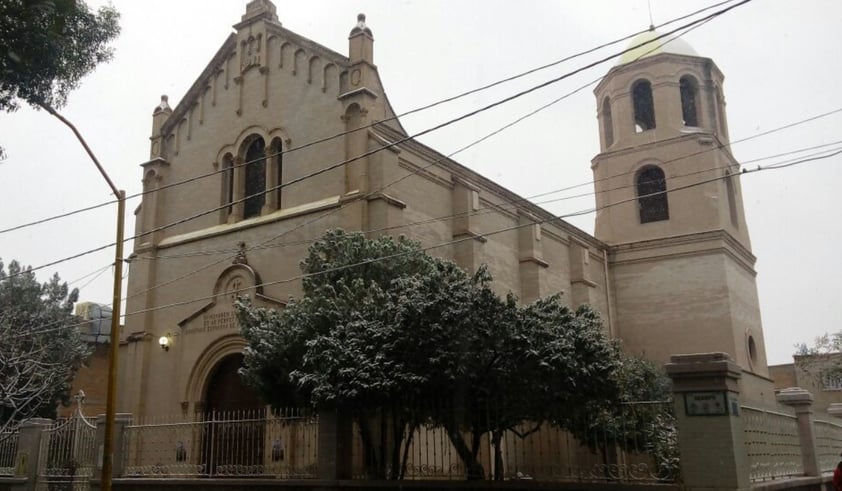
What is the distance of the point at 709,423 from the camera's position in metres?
9.68

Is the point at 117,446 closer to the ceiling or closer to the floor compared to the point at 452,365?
closer to the floor

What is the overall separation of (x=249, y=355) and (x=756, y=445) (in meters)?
9.20

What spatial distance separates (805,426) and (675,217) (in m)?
16.8

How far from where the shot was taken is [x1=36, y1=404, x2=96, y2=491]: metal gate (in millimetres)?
17016

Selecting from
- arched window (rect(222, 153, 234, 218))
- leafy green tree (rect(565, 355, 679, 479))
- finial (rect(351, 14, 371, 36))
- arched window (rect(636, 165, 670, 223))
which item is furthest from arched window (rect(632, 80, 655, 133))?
leafy green tree (rect(565, 355, 679, 479))

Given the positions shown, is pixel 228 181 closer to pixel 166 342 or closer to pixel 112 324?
pixel 166 342

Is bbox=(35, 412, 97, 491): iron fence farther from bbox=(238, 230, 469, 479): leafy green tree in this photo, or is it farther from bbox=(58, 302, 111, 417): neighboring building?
bbox=(58, 302, 111, 417): neighboring building

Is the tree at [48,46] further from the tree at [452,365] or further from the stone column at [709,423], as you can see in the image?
the stone column at [709,423]

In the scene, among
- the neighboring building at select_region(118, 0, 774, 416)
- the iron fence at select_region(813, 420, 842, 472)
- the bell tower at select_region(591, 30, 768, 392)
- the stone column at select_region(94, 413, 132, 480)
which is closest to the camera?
the iron fence at select_region(813, 420, 842, 472)

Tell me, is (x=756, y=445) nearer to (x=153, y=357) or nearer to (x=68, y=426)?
(x=68, y=426)

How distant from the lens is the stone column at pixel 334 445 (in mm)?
13117

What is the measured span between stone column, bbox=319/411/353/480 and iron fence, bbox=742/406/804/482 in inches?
247

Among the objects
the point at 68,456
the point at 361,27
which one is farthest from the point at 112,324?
the point at 361,27

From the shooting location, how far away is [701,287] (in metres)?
29.3
